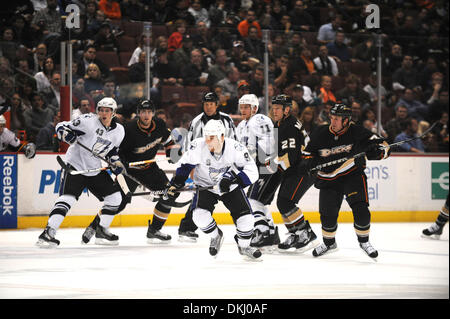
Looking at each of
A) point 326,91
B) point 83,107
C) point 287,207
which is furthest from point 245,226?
point 326,91

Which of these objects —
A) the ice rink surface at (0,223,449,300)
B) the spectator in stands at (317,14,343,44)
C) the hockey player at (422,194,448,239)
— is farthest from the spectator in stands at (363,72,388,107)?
the ice rink surface at (0,223,449,300)

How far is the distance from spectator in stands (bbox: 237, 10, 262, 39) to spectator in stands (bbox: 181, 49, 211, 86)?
608 mm

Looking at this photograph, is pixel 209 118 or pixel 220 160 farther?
pixel 209 118

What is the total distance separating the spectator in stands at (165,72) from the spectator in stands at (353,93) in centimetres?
197

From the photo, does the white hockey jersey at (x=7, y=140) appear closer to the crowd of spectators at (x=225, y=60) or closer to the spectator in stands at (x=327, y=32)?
the crowd of spectators at (x=225, y=60)

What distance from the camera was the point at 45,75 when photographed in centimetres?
786

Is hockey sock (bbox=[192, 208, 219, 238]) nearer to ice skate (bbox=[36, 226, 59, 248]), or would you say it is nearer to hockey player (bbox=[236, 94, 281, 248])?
hockey player (bbox=[236, 94, 281, 248])

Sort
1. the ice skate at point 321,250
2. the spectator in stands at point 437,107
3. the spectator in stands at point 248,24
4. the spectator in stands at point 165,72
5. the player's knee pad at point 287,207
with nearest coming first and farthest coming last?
the ice skate at point 321,250 < the player's knee pad at point 287,207 < the spectator in stands at point 165,72 < the spectator in stands at point 248,24 < the spectator in stands at point 437,107

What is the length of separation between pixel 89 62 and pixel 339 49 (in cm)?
303

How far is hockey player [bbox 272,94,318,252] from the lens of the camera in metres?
6.15

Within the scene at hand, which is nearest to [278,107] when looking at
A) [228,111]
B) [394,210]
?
[228,111]

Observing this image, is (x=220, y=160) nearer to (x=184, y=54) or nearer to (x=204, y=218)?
(x=204, y=218)

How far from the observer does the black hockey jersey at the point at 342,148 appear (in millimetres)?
5766

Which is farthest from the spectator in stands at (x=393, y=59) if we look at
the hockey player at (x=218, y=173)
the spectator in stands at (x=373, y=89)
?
the hockey player at (x=218, y=173)
